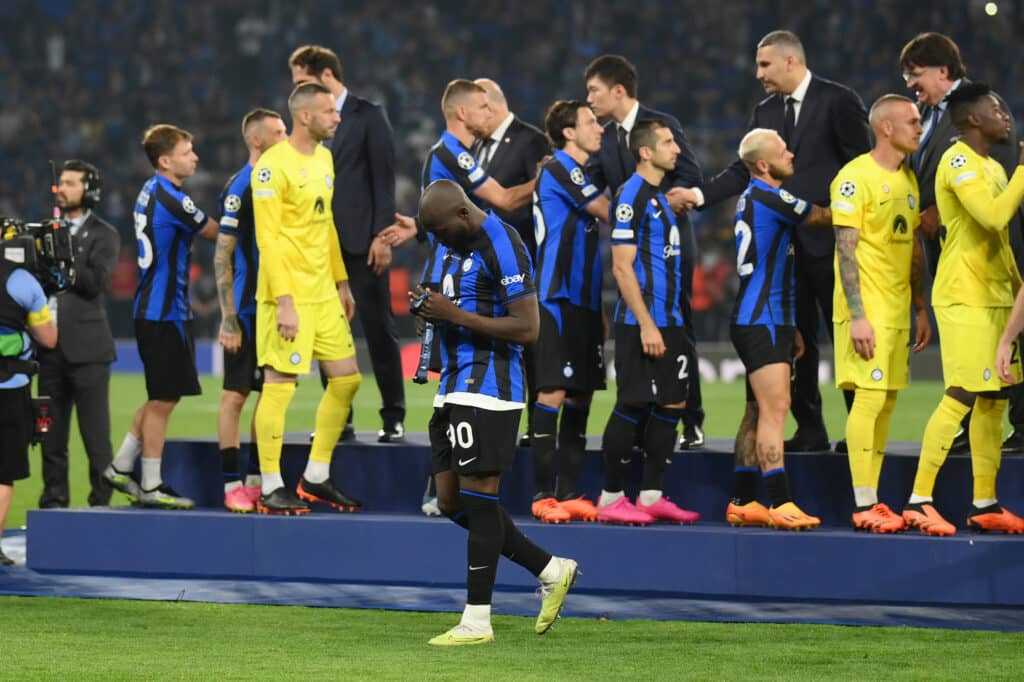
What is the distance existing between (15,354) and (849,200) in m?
3.90

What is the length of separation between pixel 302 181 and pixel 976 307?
3127 millimetres

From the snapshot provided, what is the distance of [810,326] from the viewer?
7.44 meters

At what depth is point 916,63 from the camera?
7246mm

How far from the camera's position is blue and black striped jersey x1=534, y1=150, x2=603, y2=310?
7.21 m

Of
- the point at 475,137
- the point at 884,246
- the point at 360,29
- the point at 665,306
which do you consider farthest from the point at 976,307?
the point at 360,29

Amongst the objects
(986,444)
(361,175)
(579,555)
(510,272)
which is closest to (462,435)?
(510,272)

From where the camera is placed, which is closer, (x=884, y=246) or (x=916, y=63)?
(x=884, y=246)

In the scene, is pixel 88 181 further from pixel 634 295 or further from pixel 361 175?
pixel 634 295

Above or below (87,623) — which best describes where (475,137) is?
above

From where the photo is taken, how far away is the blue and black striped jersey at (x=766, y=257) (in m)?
6.86

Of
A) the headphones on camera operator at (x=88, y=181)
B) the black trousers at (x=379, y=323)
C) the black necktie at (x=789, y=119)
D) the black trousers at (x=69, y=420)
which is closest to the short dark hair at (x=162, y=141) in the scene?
the headphones on camera operator at (x=88, y=181)

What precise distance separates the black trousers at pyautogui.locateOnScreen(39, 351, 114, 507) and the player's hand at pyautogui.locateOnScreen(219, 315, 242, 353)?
5.56ft

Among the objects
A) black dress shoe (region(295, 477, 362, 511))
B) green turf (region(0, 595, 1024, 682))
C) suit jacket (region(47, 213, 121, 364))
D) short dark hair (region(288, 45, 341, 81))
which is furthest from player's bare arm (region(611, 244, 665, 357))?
suit jacket (region(47, 213, 121, 364))

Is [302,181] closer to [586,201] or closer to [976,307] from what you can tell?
[586,201]
